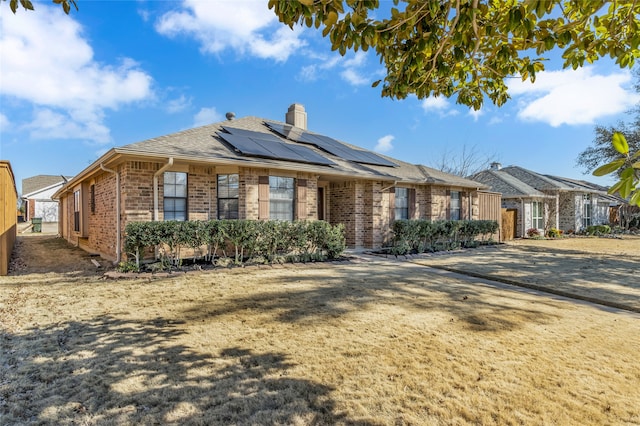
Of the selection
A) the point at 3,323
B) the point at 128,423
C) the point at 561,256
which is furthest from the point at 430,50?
the point at 561,256

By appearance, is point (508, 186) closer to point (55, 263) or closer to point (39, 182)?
point (55, 263)

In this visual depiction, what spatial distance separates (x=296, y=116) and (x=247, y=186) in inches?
316

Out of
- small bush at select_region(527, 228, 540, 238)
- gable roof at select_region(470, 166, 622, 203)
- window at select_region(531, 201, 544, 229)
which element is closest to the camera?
small bush at select_region(527, 228, 540, 238)

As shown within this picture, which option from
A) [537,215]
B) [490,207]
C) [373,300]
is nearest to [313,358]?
[373,300]

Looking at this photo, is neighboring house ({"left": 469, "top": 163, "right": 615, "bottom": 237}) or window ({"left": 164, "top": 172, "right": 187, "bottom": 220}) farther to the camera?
neighboring house ({"left": 469, "top": 163, "right": 615, "bottom": 237})

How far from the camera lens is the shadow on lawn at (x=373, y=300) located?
15.6 ft

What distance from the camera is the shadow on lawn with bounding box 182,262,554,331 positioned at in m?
4.75

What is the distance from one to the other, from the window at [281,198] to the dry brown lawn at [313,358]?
459 cm

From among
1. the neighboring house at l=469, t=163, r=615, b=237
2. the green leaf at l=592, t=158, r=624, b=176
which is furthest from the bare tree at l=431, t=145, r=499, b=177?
the green leaf at l=592, t=158, r=624, b=176

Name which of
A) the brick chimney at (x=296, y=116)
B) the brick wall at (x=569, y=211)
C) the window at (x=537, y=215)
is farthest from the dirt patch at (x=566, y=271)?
the brick wall at (x=569, y=211)

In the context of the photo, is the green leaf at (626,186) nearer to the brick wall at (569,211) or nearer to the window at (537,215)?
the window at (537,215)

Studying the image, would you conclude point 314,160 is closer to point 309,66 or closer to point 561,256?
point 309,66

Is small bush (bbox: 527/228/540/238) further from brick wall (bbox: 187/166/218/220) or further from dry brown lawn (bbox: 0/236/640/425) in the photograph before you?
brick wall (bbox: 187/166/218/220)

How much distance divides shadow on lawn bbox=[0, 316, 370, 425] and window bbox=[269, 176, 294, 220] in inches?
267
